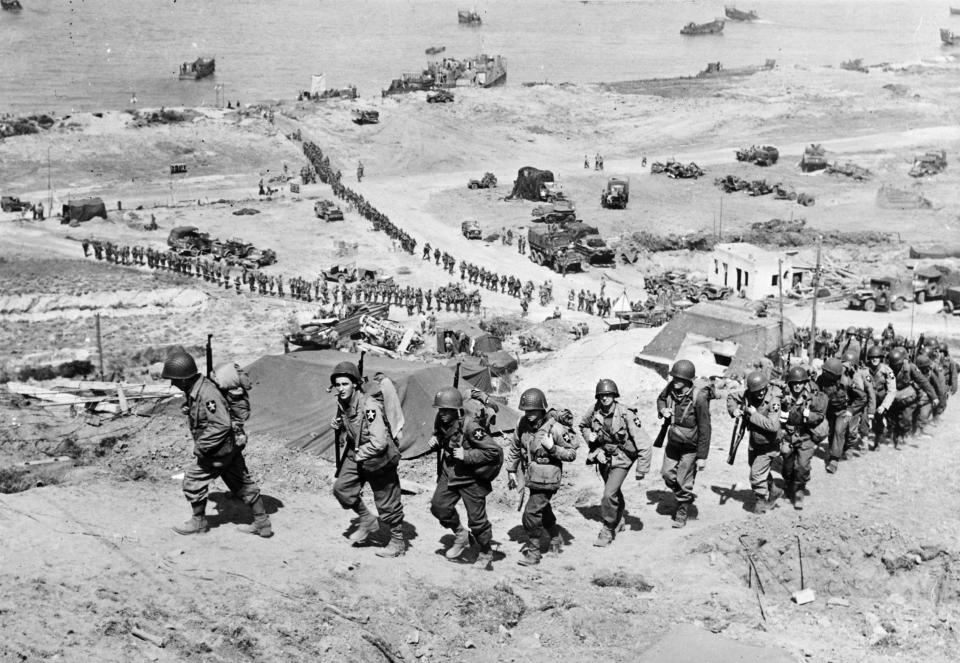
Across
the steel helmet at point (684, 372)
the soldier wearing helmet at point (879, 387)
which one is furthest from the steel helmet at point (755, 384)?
the soldier wearing helmet at point (879, 387)

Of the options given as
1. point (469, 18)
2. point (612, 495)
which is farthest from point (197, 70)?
point (612, 495)

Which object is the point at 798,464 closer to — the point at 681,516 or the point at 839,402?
the point at 839,402

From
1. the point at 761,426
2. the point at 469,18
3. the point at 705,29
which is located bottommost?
the point at 761,426

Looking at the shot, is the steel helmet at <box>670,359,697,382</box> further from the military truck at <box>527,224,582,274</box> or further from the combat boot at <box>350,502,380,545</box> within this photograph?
the military truck at <box>527,224,582,274</box>

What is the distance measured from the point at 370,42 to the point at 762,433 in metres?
117

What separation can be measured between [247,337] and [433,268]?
11.4 m

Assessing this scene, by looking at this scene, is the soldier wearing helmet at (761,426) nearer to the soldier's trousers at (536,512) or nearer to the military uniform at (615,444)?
the military uniform at (615,444)

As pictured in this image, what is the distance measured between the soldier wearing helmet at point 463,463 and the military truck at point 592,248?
29516 mm

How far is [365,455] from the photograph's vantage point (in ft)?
30.7

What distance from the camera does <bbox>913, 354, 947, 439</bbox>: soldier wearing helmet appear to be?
1436 centimetres

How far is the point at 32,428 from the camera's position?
524 inches

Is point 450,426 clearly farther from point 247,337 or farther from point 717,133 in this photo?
point 717,133

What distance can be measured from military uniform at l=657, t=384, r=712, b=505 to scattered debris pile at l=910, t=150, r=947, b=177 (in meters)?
45.8

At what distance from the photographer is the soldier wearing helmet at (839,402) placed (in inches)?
496
